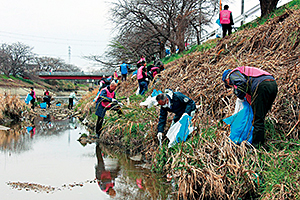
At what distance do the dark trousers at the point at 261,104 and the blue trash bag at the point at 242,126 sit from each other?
4.4 inches

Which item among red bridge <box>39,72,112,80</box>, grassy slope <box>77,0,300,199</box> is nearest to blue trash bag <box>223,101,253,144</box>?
grassy slope <box>77,0,300,199</box>

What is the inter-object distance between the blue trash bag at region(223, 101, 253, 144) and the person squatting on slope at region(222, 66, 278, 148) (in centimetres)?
12

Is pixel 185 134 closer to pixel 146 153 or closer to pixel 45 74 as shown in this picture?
pixel 146 153

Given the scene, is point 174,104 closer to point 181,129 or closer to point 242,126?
point 181,129

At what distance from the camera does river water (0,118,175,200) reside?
16.1ft

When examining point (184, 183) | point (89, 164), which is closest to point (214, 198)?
point (184, 183)

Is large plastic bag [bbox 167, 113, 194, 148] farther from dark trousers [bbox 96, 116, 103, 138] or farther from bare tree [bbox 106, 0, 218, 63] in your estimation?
bare tree [bbox 106, 0, 218, 63]

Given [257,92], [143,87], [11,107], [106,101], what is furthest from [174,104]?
[11,107]

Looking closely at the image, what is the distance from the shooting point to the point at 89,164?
684 centimetres

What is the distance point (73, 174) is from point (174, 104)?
103 inches

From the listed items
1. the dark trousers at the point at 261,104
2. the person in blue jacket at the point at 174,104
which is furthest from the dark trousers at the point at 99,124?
the dark trousers at the point at 261,104

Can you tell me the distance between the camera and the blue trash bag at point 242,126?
5.01m

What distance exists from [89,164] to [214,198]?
11.6 ft

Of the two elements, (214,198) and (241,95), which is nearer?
(214,198)
